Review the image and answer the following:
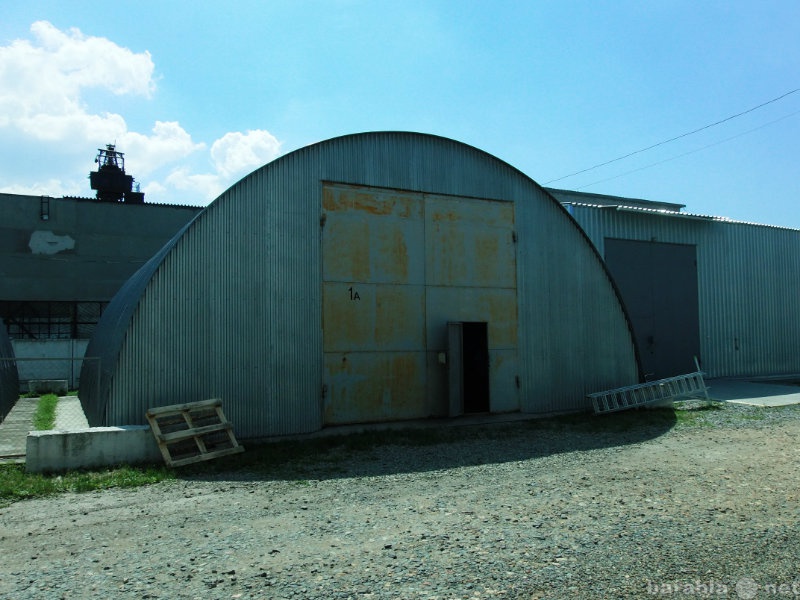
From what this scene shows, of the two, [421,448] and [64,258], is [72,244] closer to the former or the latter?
[64,258]

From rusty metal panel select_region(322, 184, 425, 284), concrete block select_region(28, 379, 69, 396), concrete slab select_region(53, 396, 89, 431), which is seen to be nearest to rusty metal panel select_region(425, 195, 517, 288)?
rusty metal panel select_region(322, 184, 425, 284)

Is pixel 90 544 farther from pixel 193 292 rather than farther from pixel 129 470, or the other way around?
pixel 193 292

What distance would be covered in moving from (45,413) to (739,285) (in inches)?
955

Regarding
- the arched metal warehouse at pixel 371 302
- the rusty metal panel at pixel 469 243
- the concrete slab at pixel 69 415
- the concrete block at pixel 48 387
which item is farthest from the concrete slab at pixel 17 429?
the rusty metal panel at pixel 469 243

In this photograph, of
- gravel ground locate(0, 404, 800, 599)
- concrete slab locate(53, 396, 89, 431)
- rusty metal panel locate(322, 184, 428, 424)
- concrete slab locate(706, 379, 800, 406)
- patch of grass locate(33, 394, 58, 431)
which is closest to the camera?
gravel ground locate(0, 404, 800, 599)

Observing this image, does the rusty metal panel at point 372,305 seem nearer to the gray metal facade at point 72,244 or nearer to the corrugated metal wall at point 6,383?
the corrugated metal wall at point 6,383

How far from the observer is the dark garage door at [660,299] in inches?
806

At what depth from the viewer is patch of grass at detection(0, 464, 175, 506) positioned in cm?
770

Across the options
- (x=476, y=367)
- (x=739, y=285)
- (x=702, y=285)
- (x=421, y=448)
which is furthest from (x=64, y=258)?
(x=739, y=285)

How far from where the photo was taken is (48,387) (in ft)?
72.7

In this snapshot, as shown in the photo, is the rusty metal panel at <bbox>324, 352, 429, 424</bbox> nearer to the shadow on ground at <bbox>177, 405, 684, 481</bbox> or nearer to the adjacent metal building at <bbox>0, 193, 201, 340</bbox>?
the shadow on ground at <bbox>177, 405, 684, 481</bbox>

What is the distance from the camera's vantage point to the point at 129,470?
888cm

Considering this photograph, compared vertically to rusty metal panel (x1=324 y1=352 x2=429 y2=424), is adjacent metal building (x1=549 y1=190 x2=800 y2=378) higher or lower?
higher

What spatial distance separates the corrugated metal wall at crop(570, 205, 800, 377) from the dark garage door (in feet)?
1.32
